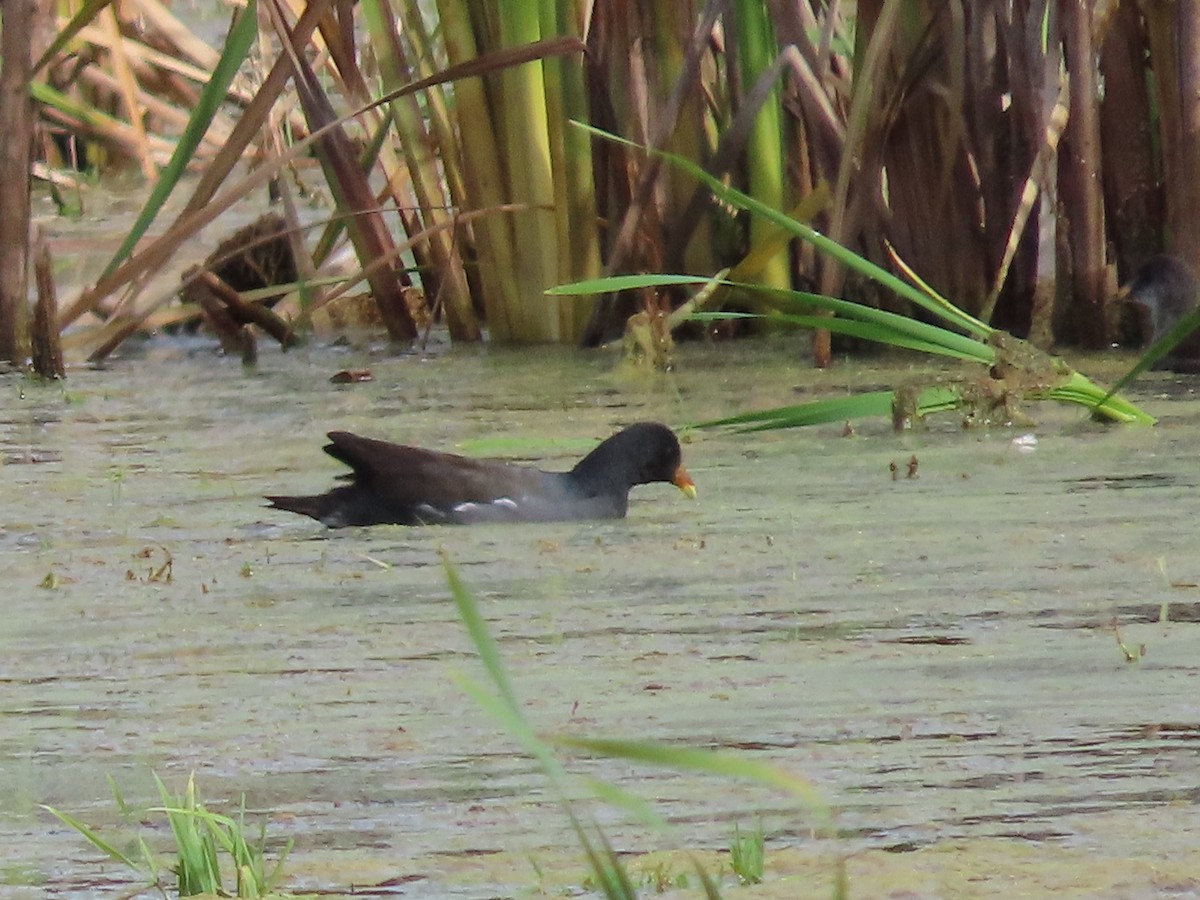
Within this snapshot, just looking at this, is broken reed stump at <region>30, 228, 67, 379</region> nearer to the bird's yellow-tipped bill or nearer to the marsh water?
the marsh water

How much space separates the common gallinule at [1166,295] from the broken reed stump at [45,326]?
9.85 feet

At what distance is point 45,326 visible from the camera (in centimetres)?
720

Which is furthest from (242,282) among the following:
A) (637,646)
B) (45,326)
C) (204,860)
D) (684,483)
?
(204,860)

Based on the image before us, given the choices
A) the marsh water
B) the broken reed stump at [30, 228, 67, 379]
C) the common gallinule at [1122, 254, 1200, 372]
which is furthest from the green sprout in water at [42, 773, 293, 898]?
the broken reed stump at [30, 228, 67, 379]

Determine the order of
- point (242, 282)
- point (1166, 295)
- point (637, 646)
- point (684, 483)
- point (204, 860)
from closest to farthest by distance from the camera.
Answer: point (204, 860)
point (637, 646)
point (684, 483)
point (1166, 295)
point (242, 282)

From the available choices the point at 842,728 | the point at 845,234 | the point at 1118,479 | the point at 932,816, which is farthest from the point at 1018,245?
the point at 932,816

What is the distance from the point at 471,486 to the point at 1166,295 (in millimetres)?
2286

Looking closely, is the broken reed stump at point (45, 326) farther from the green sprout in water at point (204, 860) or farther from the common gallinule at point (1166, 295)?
the green sprout in water at point (204, 860)

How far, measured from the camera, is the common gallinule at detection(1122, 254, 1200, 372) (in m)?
6.61

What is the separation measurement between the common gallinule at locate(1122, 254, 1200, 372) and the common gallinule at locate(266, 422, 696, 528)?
1.63 meters

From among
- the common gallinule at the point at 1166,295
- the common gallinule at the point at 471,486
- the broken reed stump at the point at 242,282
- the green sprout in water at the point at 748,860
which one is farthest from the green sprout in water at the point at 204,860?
the broken reed stump at the point at 242,282

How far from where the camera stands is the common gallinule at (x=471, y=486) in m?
5.43

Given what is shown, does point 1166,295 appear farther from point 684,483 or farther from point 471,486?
point 471,486

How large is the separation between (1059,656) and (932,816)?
3.13ft
